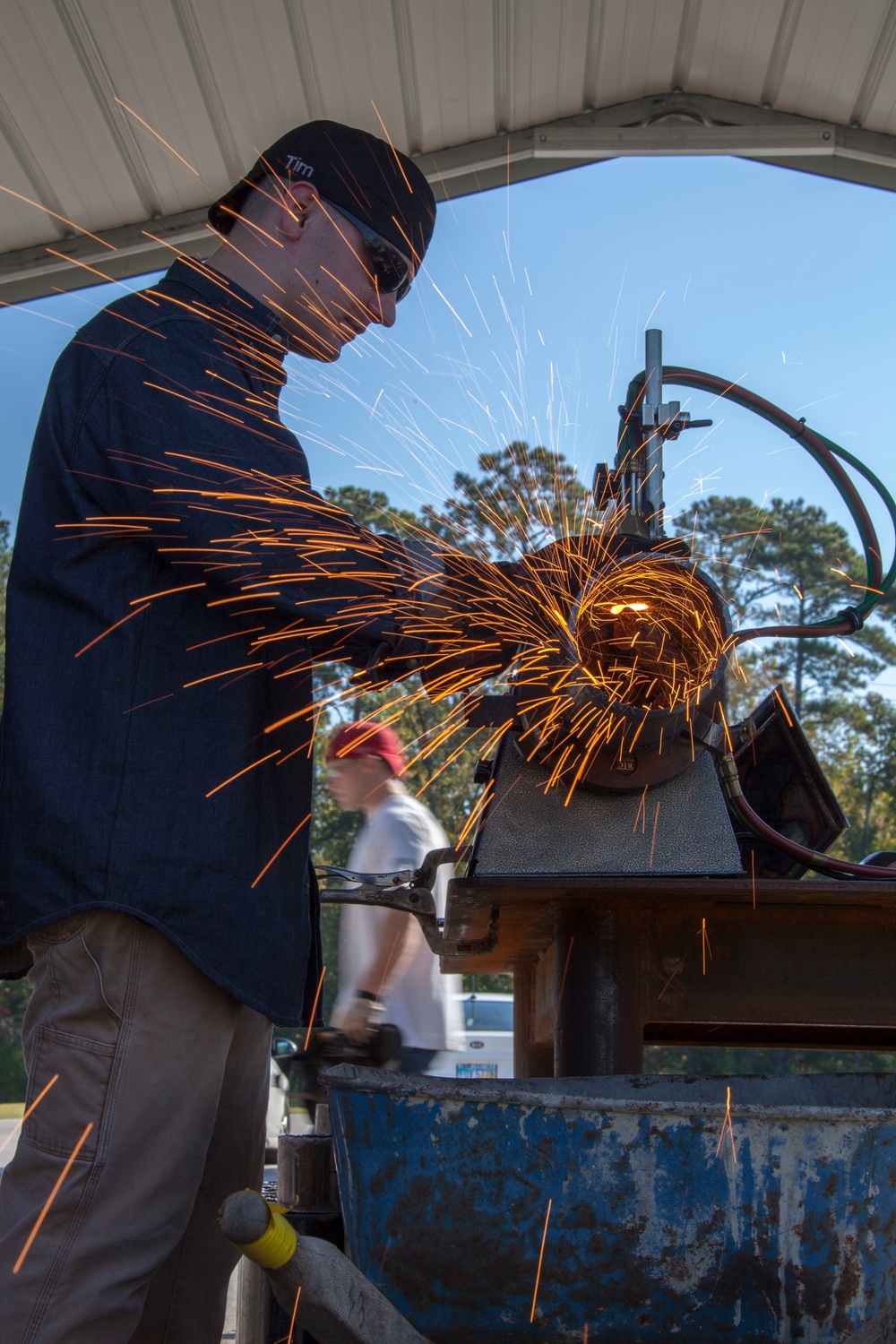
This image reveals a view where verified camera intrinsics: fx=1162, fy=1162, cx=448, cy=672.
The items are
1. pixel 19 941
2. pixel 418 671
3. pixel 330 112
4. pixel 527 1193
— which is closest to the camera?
pixel 527 1193

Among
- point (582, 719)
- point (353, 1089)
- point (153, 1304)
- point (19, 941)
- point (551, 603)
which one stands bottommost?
point (153, 1304)

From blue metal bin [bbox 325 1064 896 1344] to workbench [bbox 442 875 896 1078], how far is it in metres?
0.42

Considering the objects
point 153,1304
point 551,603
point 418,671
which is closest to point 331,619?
point 418,671

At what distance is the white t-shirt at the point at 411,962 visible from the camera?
3381 mm

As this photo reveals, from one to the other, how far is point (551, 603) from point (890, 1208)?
909mm

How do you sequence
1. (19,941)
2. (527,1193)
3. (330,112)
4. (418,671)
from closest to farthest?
(527,1193) → (19,941) → (418,671) → (330,112)

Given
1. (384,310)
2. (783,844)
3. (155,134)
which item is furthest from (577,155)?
(783,844)

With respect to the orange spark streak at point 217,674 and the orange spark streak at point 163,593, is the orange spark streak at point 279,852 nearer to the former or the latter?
the orange spark streak at point 217,674

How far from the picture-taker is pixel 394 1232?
4.37 ft

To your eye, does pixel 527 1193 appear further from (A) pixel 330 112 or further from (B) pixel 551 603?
(A) pixel 330 112

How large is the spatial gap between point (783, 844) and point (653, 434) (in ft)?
2.75

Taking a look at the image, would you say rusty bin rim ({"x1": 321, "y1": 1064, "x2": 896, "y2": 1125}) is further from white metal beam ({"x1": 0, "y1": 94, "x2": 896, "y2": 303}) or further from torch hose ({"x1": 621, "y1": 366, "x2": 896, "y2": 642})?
white metal beam ({"x1": 0, "y1": 94, "x2": 896, "y2": 303})

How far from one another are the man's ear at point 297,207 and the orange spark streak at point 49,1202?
1.29 meters

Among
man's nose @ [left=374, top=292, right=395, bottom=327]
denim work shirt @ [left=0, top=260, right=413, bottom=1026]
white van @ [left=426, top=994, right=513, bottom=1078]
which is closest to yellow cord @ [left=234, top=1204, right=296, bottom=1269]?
denim work shirt @ [left=0, top=260, right=413, bottom=1026]
